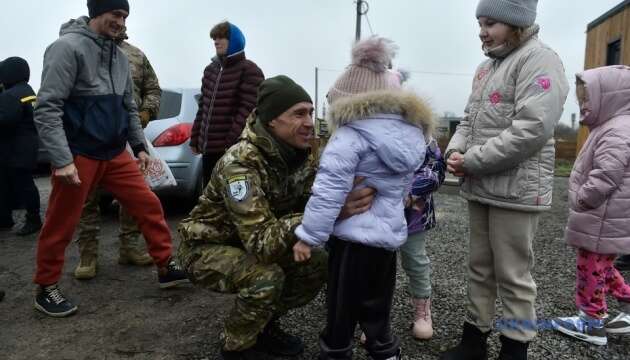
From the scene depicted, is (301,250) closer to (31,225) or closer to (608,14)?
(31,225)

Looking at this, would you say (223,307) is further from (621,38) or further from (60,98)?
(621,38)

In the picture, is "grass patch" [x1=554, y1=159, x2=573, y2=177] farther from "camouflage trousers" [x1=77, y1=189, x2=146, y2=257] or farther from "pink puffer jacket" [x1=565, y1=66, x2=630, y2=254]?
"camouflage trousers" [x1=77, y1=189, x2=146, y2=257]

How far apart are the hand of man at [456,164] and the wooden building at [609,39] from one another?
8334 mm

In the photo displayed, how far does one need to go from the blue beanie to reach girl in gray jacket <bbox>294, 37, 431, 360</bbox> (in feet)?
5.79

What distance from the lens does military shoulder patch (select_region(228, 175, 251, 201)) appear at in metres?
2.13

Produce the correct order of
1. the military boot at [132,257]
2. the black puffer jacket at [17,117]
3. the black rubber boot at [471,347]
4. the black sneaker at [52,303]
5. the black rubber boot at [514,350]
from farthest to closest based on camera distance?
1. the black puffer jacket at [17,117]
2. the military boot at [132,257]
3. the black sneaker at [52,303]
4. the black rubber boot at [471,347]
5. the black rubber boot at [514,350]

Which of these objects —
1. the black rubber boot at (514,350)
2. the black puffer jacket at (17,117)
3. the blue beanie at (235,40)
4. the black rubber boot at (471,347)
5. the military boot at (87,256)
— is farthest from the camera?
the black puffer jacket at (17,117)

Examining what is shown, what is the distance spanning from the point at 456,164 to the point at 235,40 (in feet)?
6.88

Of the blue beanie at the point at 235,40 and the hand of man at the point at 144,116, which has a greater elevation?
the blue beanie at the point at 235,40

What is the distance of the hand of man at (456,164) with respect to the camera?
2326mm

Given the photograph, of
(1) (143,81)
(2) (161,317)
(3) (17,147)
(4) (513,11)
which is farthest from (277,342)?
(3) (17,147)

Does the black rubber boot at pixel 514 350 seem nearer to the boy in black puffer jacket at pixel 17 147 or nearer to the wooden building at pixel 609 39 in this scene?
the boy in black puffer jacket at pixel 17 147

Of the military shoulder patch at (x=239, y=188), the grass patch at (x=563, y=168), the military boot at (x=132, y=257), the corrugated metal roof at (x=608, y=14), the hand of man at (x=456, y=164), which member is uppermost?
the corrugated metal roof at (x=608, y=14)

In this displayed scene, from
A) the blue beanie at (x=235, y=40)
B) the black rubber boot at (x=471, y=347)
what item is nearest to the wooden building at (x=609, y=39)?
the blue beanie at (x=235, y=40)
